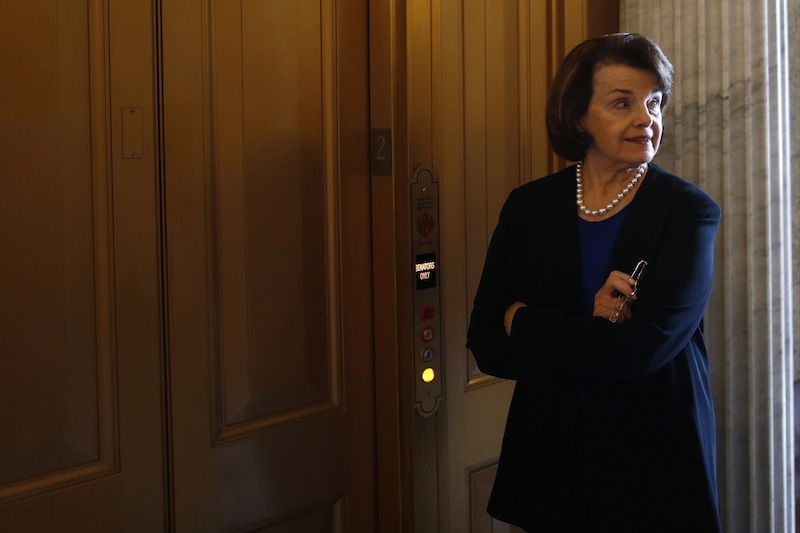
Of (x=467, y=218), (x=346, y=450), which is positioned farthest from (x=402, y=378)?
(x=467, y=218)

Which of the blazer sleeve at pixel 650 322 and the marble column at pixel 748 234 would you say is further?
the marble column at pixel 748 234

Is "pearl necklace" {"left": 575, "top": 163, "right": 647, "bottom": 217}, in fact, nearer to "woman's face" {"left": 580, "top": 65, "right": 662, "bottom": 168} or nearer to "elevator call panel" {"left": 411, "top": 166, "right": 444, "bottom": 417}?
"woman's face" {"left": 580, "top": 65, "right": 662, "bottom": 168}

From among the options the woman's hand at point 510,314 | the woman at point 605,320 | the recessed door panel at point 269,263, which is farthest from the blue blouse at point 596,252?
the recessed door panel at point 269,263

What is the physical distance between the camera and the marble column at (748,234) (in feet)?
6.61

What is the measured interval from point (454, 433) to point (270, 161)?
0.82 m

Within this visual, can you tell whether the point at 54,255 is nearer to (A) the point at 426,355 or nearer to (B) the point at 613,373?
(A) the point at 426,355

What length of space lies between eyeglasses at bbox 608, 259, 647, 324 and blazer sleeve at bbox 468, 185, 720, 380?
0.04ft

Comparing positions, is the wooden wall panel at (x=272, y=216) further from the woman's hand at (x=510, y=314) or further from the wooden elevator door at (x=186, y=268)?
the woman's hand at (x=510, y=314)

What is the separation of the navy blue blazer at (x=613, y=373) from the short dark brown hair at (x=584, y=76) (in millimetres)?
76

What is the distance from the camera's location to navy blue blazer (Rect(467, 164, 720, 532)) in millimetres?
1336

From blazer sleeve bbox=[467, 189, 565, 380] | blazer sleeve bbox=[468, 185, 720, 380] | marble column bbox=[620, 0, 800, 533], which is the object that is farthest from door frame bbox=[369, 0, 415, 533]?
marble column bbox=[620, 0, 800, 533]

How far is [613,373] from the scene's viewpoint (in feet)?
4.36

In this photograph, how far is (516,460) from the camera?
4.98ft

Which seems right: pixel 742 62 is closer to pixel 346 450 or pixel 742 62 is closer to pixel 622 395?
pixel 622 395
